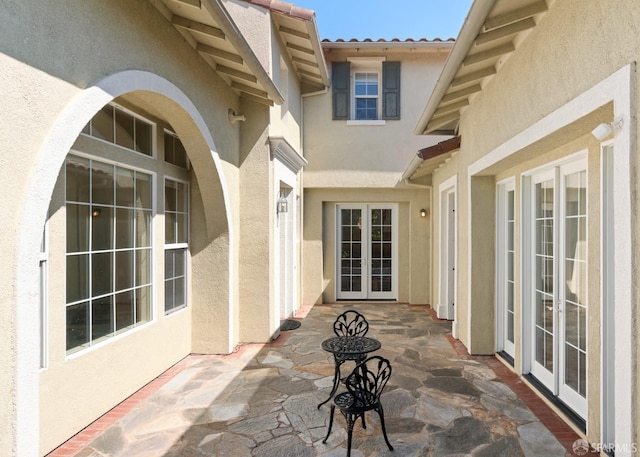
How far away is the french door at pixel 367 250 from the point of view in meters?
13.3

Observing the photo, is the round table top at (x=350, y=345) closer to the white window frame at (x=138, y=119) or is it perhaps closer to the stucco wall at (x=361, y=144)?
the white window frame at (x=138, y=119)

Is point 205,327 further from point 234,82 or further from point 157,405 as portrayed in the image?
point 234,82

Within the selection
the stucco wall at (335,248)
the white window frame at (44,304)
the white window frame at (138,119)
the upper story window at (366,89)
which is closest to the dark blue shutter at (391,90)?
the upper story window at (366,89)

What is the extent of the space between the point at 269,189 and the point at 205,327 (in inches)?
119

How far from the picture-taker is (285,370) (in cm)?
699

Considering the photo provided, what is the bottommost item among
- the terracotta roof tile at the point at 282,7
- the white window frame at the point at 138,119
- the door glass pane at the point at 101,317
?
the door glass pane at the point at 101,317

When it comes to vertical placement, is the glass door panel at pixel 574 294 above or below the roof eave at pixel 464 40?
below

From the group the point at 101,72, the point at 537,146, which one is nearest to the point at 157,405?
the point at 101,72

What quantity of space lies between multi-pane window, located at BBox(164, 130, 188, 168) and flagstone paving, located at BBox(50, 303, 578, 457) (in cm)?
369

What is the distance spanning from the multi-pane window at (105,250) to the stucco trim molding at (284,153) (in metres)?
2.77

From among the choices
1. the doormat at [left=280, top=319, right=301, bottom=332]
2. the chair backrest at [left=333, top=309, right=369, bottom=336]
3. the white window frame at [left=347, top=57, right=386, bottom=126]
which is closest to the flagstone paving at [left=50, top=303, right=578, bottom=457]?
the chair backrest at [left=333, top=309, right=369, bottom=336]

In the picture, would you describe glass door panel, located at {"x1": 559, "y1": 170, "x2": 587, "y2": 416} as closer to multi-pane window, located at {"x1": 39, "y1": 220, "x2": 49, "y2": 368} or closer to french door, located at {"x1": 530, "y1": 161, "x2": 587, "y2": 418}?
french door, located at {"x1": 530, "y1": 161, "x2": 587, "y2": 418}

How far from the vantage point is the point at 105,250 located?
18.0ft

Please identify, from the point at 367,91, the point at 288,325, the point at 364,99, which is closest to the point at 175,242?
Answer: the point at 288,325
